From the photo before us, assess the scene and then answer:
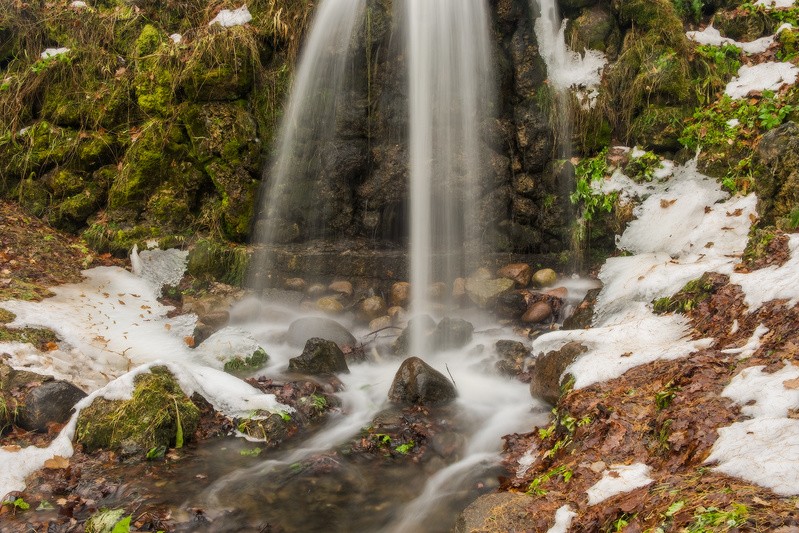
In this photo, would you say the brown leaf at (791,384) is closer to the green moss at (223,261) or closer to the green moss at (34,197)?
the green moss at (223,261)

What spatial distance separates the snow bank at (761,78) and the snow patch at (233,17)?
26.3 feet

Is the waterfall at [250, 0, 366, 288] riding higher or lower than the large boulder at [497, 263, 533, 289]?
higher

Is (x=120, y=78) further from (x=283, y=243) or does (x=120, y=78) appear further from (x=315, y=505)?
(x=315, y=505)

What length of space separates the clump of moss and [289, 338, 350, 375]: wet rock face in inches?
151

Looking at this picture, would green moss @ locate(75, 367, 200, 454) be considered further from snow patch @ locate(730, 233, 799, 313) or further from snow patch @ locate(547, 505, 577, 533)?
snow patch @ locate(730, 233, 799, 313)

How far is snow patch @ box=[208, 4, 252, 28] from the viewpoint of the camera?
29.8 ft

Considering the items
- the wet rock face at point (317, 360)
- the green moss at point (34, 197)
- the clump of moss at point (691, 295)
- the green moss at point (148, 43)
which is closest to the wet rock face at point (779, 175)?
the clump of moss at point (691, 295)

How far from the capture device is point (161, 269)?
8422mm

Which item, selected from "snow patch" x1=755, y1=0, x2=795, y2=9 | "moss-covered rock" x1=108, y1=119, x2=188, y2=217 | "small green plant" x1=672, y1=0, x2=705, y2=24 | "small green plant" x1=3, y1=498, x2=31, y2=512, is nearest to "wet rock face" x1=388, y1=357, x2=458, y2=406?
"small green plant" x1=3, y1=498, x2=31, y2=512

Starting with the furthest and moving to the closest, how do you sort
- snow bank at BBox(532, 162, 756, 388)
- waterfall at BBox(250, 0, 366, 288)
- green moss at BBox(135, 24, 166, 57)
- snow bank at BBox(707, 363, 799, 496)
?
1. green moss at BBox(135, 24, 166, 57)
2. waterfall at BBox(250, 0, 366, 288)
3. snow bank at BBox(532, 162, 756, 388)
4. snow bank at BBox(707, 363, 799, 496)

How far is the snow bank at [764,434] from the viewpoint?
2.44 meters

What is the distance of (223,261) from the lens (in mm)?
8586

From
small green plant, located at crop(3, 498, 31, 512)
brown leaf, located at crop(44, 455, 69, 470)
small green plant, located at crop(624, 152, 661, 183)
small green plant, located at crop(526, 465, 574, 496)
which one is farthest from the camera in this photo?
small green plant, located at crop(624, 152, 661, 183)

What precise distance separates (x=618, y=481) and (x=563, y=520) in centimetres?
43
